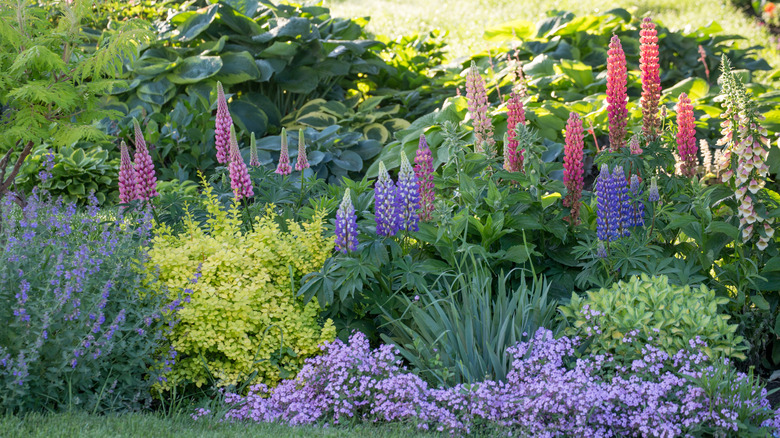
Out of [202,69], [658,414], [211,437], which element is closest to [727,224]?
[658,414]

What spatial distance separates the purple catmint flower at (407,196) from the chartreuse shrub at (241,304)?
0.52m

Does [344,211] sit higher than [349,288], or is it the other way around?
[344,211]

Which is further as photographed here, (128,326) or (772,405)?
(772,405)

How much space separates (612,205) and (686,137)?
111cm

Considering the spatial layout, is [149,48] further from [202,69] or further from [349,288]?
[349,288]

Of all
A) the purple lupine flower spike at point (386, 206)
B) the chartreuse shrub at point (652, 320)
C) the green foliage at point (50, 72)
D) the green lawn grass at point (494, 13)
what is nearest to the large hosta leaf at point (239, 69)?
the green foliage at point (50, 72)

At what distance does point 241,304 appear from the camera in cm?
363

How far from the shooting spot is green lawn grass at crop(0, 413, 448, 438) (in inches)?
110

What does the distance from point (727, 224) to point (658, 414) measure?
137 centimetres

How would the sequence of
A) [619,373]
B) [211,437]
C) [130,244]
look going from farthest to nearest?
[130,244]
[619,373]
[211,437]

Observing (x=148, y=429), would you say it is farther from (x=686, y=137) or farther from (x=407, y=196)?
(x=686, y=137)

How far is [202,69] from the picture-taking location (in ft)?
24.6

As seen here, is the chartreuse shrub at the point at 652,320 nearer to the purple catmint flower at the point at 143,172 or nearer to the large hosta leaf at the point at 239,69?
the purple catmint flower at the point at 143,172

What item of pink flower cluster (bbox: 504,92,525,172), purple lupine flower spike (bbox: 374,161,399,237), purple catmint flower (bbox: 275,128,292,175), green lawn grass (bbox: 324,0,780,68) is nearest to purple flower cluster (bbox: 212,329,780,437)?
purple lupine flower spike (bbox: 374,161,399,237)
